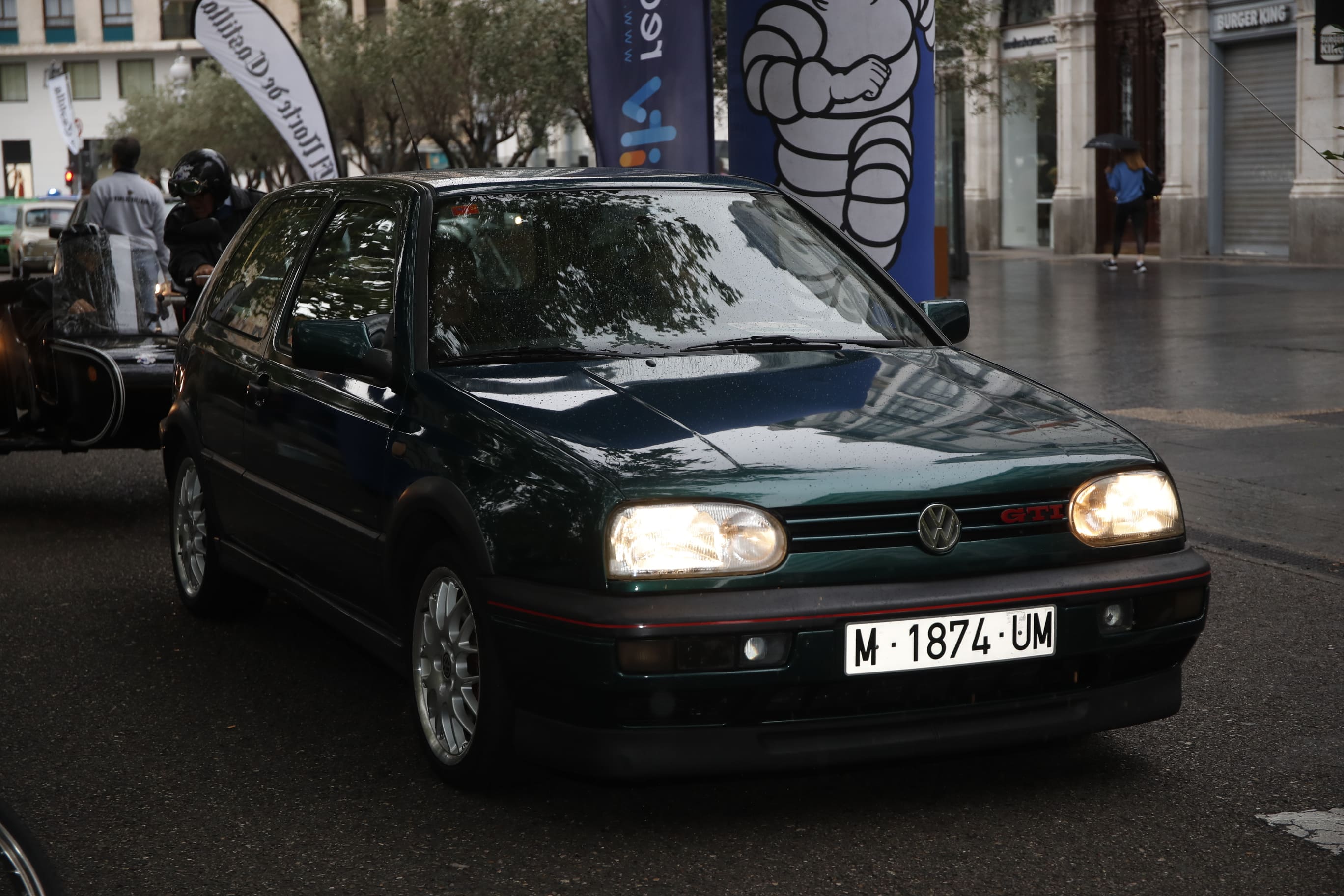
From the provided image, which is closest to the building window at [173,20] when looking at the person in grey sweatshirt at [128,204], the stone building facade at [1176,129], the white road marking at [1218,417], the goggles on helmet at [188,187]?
the stone building facade at [1176,129]

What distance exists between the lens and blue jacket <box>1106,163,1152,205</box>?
25.6 m

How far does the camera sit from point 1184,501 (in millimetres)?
8016

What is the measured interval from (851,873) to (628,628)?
27.8 inches

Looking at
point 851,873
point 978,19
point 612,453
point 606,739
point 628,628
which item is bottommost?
point 851,873

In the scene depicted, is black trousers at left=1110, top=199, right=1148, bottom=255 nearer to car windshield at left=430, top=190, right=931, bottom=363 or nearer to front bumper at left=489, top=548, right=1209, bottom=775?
car windshield at left=430, top=190, right=931, bottom=363

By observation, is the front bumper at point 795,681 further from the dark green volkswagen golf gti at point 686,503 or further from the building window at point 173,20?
the building window at point 173,20

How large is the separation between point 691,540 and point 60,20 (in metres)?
86.7

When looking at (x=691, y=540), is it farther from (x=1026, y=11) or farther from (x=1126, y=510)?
(x=1026, y=11)

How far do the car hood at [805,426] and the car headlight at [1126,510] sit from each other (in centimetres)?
4

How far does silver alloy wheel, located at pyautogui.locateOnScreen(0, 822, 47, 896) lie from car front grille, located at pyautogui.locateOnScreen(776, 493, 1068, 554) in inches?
66.8

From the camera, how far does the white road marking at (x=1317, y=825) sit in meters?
3.80

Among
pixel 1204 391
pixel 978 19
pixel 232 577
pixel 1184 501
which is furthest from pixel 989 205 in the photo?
pixel 232 577

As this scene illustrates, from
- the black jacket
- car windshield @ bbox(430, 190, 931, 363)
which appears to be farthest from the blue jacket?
car windshield @ bbox(430, 190, 931, 363)

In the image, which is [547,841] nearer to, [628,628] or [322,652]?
[628,628]
